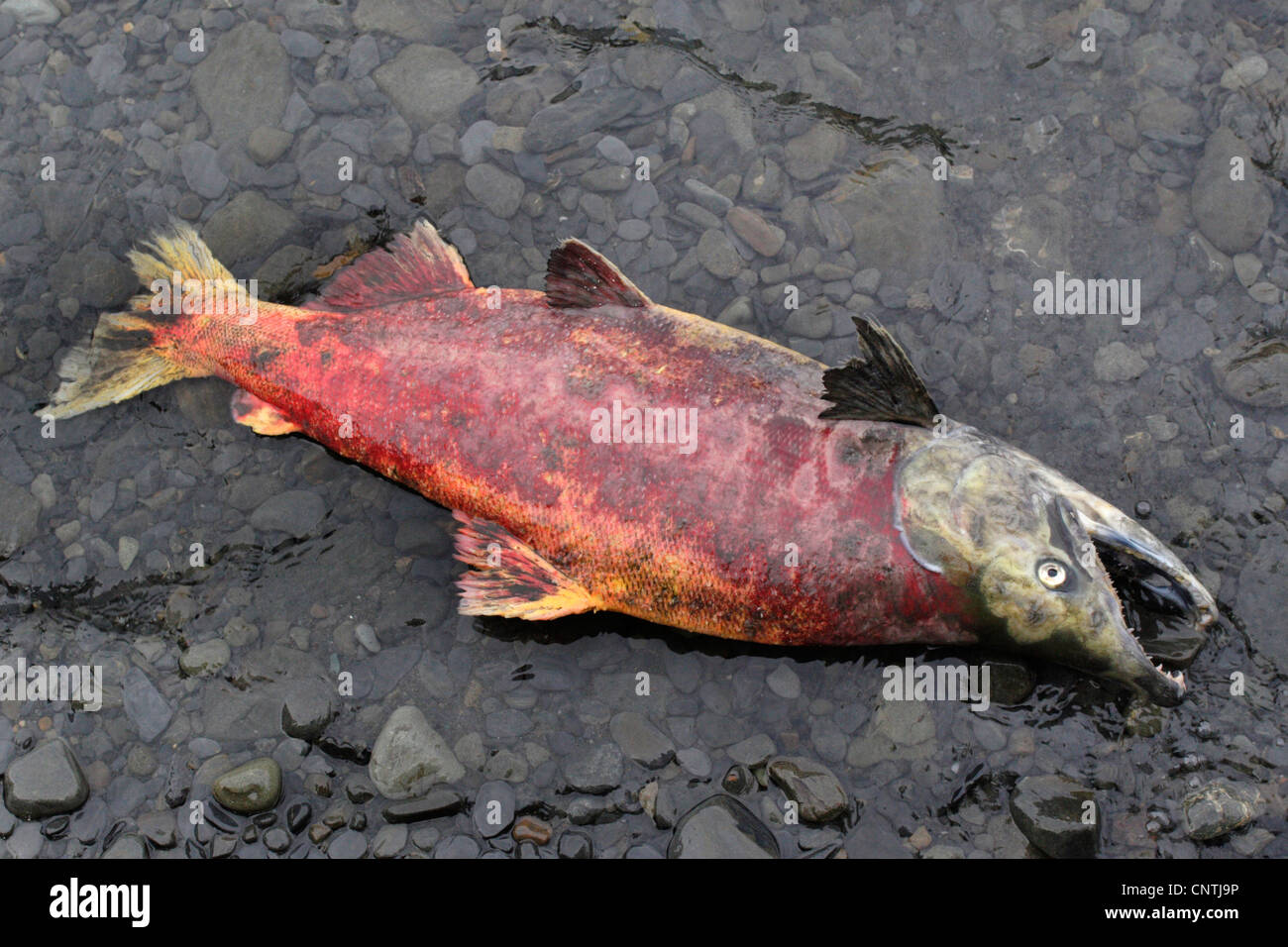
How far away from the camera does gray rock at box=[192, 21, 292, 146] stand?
6262 mm

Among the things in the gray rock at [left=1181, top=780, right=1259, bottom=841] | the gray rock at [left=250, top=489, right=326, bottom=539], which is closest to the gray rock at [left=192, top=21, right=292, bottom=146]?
the gray rock at [left=250, top=489, right=326, bottom=539]

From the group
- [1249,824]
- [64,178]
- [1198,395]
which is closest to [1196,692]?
[1249,824]

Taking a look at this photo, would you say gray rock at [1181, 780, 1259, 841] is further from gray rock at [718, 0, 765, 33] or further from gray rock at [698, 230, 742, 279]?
gray rock at [718, 0, 765, 33]

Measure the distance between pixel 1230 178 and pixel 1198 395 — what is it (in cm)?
129

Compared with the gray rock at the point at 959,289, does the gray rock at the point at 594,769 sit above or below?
below

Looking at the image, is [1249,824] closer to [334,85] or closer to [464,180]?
[464,180]

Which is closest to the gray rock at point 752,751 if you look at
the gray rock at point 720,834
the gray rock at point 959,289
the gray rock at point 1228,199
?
the gray rock at point 720,834

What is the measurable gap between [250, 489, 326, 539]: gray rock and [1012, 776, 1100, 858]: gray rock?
13.6ft

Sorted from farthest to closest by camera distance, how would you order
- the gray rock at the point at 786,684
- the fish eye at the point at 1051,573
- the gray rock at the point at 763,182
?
the gray rock at the point at 763,182, the gray rock at the point at 786,684, the fish eye at the point at 1051,573

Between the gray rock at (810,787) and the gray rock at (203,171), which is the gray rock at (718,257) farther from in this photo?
the gray rock at (203,171)

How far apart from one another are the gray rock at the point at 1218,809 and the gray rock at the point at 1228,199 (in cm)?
300

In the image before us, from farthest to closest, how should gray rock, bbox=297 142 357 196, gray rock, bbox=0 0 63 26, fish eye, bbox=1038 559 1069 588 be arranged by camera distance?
gray rock, bbox=0 0 63 26 < gray rock, bbox=297 142 357 196 < fish eye, bbox=1038 559 1069 588

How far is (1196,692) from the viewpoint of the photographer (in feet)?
17.7

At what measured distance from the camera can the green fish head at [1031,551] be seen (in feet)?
15.6
